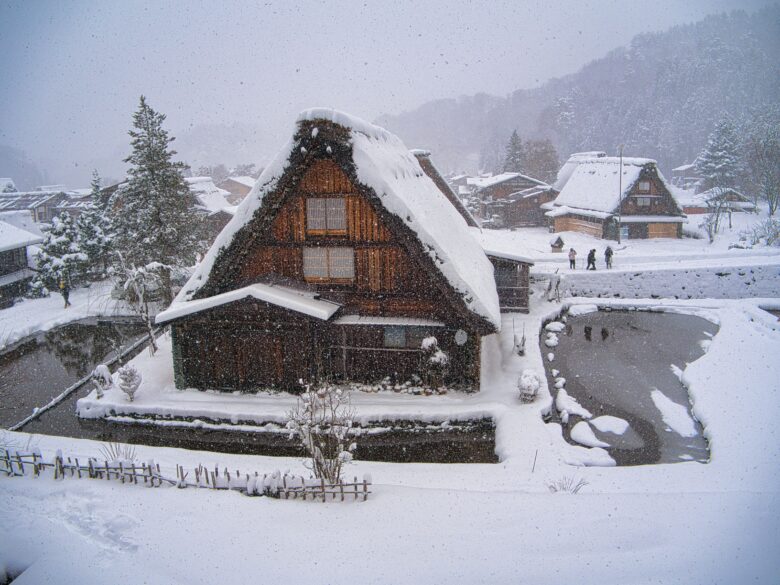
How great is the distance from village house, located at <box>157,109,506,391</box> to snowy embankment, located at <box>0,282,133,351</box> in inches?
413

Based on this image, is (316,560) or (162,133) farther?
(162,133)

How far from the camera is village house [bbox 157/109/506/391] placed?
12.8m

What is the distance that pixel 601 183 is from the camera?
39562 millimetres

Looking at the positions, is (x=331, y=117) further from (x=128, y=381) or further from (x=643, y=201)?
(x=643, y=201)

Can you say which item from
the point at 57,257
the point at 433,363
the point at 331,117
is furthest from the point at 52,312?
the point at 433,363

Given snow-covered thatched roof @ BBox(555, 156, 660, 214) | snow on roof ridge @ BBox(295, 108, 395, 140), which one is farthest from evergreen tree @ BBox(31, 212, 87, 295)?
snow-covered thatched roof @ BBox(555, 156, 660, 214)

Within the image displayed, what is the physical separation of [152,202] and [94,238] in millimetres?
8888

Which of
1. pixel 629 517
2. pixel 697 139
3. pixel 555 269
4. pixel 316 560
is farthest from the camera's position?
pixel 697 139

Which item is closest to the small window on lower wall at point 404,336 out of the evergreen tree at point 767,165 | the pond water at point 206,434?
the pond water at point 206,434

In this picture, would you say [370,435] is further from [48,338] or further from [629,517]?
[48,338]

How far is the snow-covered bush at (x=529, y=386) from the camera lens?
41.6 feet

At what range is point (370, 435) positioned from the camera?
1233 centimetres

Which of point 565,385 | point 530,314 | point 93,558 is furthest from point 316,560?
point 530,314

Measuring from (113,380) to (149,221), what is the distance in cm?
1060
